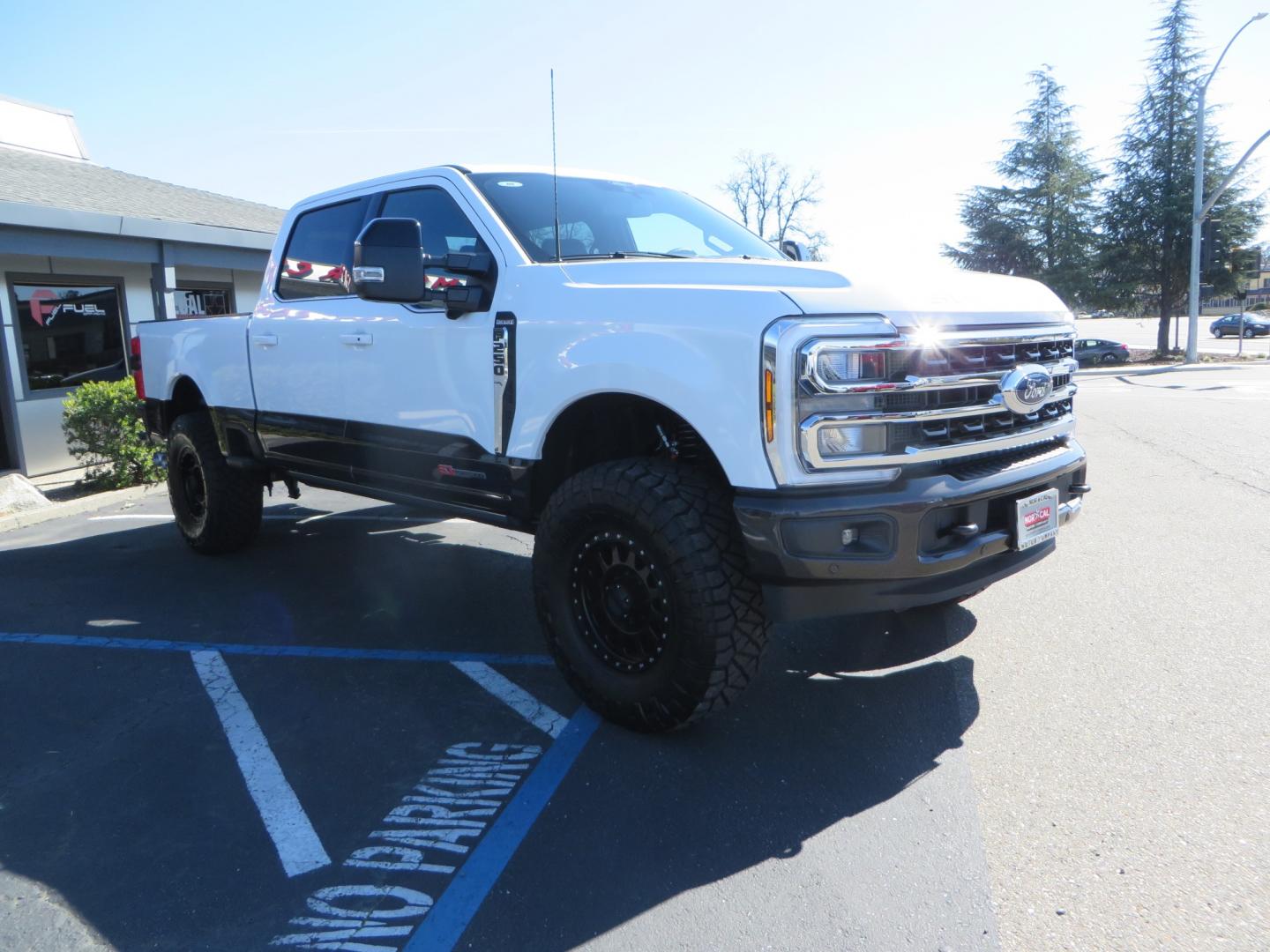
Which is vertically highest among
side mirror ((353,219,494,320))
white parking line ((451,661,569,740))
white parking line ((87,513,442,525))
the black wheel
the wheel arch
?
side mirror ((353,219,494,320))

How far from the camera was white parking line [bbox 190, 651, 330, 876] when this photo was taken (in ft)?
8.86

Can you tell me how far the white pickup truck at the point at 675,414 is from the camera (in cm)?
285

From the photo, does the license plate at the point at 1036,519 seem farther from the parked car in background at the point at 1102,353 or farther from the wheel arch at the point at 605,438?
the parked car in background at the point at 1102,353

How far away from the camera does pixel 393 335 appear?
4.26m

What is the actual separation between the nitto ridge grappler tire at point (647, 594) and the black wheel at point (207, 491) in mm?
3247

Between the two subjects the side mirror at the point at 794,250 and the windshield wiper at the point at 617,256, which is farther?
the side mirror at the point at 794,250

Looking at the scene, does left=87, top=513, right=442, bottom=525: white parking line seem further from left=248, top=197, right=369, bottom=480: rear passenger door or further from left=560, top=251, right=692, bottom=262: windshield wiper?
left=560, top=251, right=692, bottom=262: windshield wiper

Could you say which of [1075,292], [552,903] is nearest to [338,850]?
[552,903]

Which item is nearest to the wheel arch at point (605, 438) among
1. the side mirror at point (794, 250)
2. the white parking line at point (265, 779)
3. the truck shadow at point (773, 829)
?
the truck shadow at point (773, 829)

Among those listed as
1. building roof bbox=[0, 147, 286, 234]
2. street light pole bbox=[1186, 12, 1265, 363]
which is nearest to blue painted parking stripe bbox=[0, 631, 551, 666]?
building roof bbox=[0, 147, 286, 234]

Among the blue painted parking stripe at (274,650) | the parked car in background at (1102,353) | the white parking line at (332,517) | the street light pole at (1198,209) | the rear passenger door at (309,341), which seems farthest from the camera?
the parked car in background at (1102,353)

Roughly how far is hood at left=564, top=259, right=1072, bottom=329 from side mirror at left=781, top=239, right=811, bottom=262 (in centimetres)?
157

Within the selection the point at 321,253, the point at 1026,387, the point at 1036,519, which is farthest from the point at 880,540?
the point at 321,253

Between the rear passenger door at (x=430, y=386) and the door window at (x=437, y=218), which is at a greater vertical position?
the door window at (x=437, y=218)
